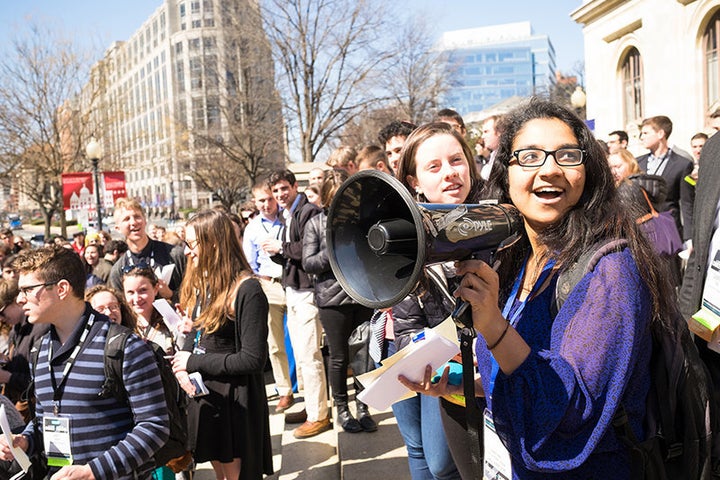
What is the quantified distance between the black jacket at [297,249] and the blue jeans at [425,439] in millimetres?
2525

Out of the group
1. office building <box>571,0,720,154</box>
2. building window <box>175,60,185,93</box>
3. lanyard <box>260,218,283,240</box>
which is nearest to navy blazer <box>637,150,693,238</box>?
A: lanyard <box>260,218,283,240</box>

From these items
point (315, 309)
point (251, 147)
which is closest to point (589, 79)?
point (251, 147)

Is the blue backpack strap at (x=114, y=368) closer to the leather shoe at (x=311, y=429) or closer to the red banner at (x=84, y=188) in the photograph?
the leather shoe at (x=311, y=429)

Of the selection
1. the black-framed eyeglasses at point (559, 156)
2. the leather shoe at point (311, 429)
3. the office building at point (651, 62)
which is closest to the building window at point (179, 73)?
the office building at point (651, 62)

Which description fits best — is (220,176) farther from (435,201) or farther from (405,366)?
(405,366)

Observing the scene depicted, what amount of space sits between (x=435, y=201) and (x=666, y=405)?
1208 millimetres

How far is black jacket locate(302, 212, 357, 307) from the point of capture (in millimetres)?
4441

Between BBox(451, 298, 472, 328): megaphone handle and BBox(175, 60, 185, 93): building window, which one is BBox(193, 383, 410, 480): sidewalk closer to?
BBox(451, 298, 472, 328): megaphone handle

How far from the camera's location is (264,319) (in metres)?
3.24

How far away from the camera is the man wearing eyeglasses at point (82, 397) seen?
2561 millimetres

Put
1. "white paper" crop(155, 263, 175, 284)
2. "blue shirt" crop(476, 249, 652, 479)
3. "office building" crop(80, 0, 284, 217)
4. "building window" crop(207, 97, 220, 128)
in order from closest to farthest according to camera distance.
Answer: "blue shirt" crop(476, 249, 652, 479), "white paper" crop(155, 263, 175, 284), "office building" crop(80, 0, 284, 217), "building window" crop(207, 97, 220, 128)

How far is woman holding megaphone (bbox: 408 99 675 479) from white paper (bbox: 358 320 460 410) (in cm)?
14

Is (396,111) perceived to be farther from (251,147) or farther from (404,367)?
(404,367)

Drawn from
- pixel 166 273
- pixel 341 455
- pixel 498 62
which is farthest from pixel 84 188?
pixel 498 62
